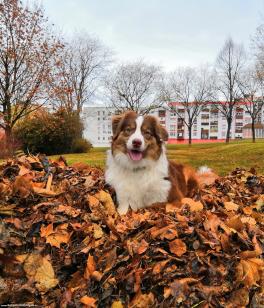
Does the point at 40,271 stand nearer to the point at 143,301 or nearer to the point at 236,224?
the point at 143,301

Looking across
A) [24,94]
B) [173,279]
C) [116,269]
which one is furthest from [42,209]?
[24,94]

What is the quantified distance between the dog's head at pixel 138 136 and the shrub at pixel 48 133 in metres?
24.2

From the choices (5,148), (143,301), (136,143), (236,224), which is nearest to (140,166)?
(136,143)

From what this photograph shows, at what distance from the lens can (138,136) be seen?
4293 mm

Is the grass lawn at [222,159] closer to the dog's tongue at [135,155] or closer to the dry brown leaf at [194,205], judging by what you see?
the dog's tongue at [135,155]

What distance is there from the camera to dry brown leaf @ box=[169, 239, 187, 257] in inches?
119

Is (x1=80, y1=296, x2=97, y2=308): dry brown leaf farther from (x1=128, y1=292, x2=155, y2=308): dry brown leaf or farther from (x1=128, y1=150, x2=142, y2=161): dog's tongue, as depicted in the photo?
(x1=128, y1=150, x2=142, y2=161): dog's tongue

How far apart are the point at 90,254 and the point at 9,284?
67 cm

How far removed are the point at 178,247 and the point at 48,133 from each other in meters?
27.8

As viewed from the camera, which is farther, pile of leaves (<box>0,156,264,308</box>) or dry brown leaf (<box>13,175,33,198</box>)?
dry brown leaf (<box>13,175,33,198</box>)

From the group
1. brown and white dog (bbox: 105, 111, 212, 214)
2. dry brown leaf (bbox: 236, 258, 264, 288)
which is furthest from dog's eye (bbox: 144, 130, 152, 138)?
dry brown leaf (bbox: 236, 258, 264, 288)

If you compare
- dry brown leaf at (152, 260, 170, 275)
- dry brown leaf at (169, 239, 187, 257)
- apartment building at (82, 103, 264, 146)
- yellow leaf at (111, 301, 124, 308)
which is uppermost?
apartment building at (82, 103, 264, 146)

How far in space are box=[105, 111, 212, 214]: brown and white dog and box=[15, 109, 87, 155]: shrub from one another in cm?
2420

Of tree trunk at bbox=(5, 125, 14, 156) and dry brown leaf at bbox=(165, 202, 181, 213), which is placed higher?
tree trunk at bbox=(5, 125, 14, 156)
